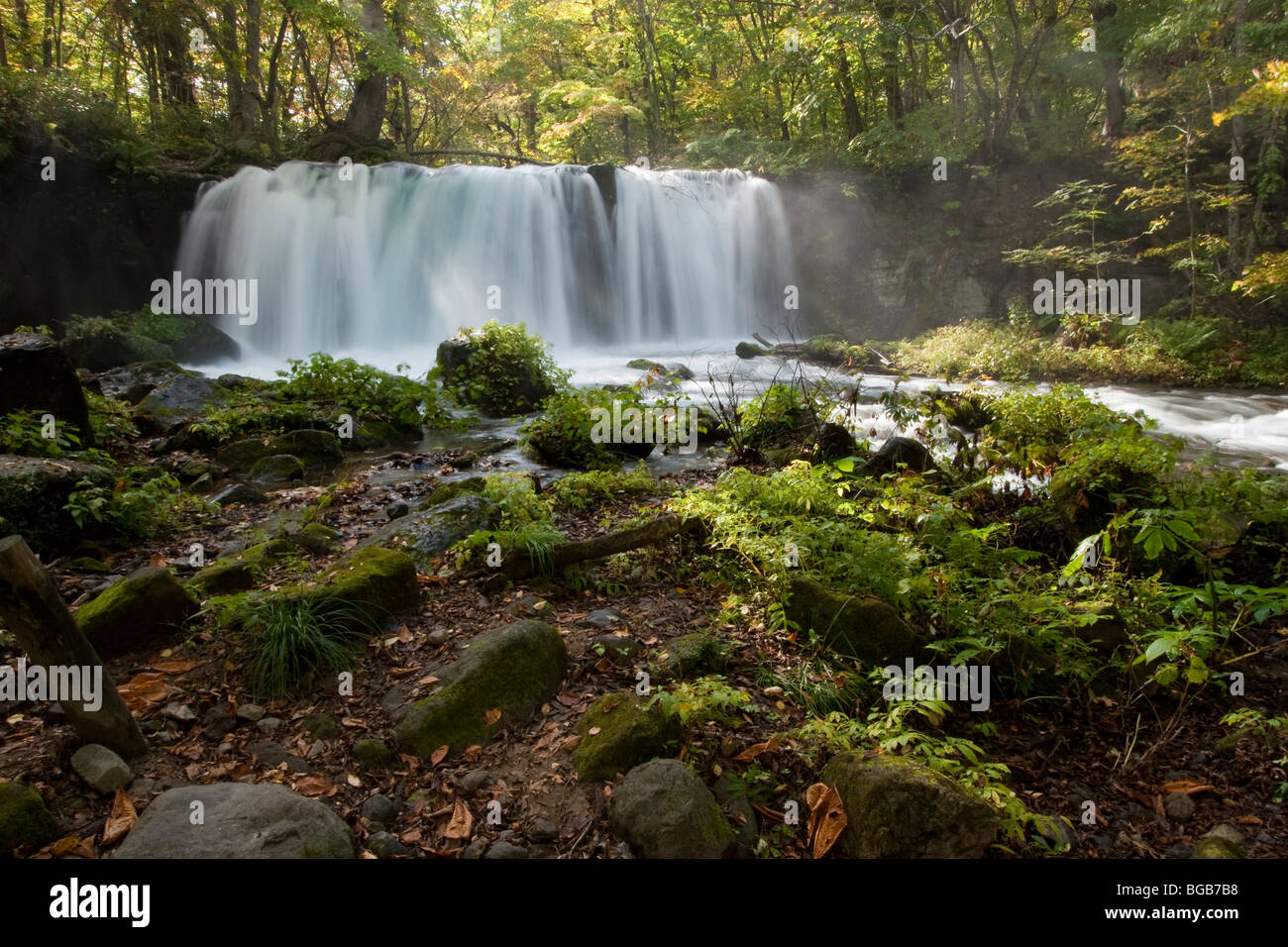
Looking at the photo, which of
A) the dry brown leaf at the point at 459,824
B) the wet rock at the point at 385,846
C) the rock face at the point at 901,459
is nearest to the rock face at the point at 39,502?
the wet rock at the point at 385,846

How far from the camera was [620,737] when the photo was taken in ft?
9.60

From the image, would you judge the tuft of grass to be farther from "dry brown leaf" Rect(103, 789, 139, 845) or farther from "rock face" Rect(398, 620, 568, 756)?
"dry brown leaf" Rect(103, 789, 139, 845)

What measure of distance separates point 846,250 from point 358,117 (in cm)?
1480

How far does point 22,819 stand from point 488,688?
5.50 feet

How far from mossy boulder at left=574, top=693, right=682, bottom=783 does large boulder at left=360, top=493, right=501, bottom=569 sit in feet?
6.56

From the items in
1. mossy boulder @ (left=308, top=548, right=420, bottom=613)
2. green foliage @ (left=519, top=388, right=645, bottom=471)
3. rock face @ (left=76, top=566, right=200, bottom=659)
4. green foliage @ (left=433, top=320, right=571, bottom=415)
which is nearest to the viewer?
rock face @ (left=76, top=566, right=200, bottom=659)

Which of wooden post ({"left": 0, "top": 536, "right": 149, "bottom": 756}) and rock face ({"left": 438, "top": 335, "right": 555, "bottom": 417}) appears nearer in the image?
wooden post ({"left": 0, "top": 536, "right": 149, "bottom": 756})

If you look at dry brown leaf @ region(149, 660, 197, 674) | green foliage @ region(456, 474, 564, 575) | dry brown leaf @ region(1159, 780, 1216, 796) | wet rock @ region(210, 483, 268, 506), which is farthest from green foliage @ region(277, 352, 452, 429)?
dry brown leaf @ region(1159, 780, 1216, 796)

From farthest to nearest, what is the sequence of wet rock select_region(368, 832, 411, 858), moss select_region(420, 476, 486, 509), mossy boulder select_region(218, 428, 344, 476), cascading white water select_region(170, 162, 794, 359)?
cascading white water select_region(170, 162, 794, 359)
mossy boulder select_region(218, 428, 344, 476)
moss select_region(420, 476, 486, 509)
wet rock select_region(368, 832, 411, 858)

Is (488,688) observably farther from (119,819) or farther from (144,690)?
(144,690)

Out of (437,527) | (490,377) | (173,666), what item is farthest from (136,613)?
(490,377)

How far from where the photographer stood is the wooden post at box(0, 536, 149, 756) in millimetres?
2383

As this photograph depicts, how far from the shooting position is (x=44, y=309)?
50.5 ft

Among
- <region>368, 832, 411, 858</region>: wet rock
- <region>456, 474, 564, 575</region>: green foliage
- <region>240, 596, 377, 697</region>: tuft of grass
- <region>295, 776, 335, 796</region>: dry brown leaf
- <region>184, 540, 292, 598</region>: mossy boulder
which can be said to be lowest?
<region>368, 832, 411, 858</region>: wet rock
